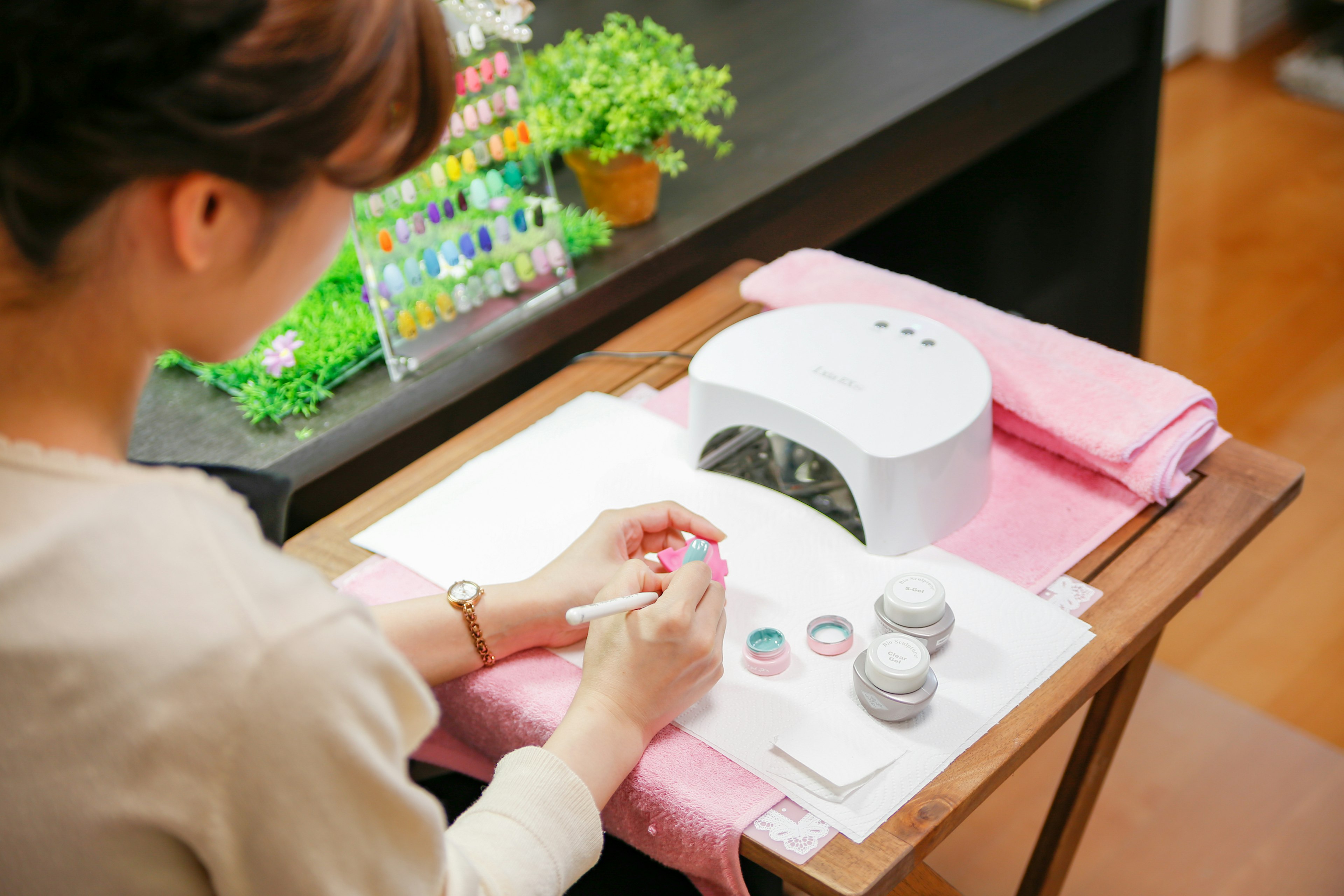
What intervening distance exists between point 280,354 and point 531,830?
25.6 inches

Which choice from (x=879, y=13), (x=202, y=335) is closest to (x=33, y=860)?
(x=202, y=335)

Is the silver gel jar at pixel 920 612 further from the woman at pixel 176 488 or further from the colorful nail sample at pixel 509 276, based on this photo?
the colorful nail sample at pixel 509 276

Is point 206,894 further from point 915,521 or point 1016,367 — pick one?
point 1016,367

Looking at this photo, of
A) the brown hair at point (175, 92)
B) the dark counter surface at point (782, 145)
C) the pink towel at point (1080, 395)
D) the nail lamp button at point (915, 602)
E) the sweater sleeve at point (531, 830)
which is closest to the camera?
the brown hair at point (175, 92)

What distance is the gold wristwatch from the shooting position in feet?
2.90

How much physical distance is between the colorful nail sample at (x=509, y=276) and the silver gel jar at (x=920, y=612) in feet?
2.03

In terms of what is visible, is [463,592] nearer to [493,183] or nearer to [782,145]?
[493,183]

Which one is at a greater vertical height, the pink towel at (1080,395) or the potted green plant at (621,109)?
the potted green plant at (621,109)

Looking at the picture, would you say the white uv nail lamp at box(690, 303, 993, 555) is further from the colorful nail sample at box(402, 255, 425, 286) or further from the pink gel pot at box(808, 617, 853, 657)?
the colorful nail sample at box(402, 255, 425, 286)

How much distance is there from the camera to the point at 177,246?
0.51m

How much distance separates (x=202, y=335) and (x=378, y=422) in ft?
2.00

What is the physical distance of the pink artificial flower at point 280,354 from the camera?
118 cm

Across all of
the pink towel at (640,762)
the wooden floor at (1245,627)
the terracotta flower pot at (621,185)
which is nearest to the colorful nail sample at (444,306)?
the terracotta flower pot at (621,185)

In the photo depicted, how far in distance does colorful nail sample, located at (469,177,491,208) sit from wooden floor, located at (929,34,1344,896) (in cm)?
99
